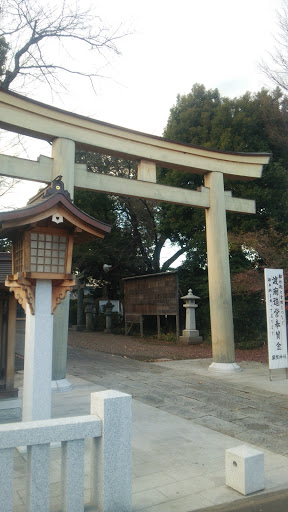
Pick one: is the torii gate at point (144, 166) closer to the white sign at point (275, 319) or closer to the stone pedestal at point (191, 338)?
the white sign at point (275, 319)

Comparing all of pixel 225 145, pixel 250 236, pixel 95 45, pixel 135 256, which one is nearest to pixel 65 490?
pixel 250 236

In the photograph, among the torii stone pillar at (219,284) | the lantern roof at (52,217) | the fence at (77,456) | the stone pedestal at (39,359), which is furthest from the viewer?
the torii stone pillar at (219,284)

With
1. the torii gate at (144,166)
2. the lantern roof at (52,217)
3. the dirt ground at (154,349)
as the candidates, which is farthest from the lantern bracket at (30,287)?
the dirt ground at (154,349)

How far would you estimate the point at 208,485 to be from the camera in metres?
3.62

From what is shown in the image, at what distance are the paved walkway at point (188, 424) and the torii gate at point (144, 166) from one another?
1456mm

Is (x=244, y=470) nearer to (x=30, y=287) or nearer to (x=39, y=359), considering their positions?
(x=39, y=359)

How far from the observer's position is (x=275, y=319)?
28.8ft

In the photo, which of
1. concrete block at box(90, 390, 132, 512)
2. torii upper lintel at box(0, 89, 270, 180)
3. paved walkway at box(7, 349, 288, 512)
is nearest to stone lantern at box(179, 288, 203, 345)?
paved walkway at box(7, 349, 288, 512)

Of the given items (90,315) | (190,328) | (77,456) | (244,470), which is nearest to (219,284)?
(244,470)

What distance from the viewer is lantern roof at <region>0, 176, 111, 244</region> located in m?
4.20

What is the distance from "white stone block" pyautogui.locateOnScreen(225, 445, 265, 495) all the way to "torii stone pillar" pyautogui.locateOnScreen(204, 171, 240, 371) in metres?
5.72

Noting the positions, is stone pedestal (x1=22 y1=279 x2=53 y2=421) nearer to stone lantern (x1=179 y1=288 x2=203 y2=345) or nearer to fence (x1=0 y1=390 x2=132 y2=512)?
fence (x1=0 y1=390 x2=132 y2=512)

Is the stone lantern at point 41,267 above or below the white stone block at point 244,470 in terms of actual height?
above

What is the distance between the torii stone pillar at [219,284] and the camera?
9320mm
